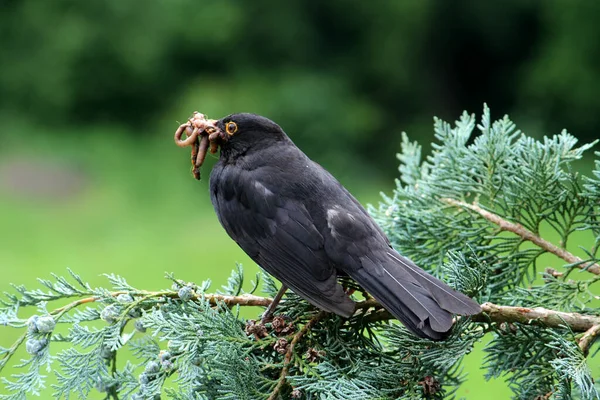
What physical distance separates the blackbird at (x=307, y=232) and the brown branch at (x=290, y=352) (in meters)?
0.04

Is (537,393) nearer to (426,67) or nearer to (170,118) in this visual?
(170,118)

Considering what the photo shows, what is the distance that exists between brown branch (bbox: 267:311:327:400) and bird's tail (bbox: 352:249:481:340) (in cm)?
15

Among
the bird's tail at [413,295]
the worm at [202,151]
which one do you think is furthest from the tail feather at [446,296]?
the worm at [202,151]

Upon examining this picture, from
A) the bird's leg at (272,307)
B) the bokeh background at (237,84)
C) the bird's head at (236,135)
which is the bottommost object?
the bird's leg at (272,307)

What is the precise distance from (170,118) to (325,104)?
196 centimetres

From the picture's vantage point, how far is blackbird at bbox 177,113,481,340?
1723 mm

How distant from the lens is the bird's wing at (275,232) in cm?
198

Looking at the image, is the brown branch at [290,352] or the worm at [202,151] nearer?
the brown branch at [290,352]

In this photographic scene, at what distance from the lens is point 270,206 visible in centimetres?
223

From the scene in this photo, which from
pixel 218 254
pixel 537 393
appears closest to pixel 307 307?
pixel 537 393

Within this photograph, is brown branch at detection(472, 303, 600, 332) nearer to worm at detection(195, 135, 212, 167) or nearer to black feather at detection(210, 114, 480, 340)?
black feather at detection(210, 114, 480, 340)

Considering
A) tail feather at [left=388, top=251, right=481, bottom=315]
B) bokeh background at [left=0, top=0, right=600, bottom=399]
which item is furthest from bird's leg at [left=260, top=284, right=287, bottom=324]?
bokeh background at [left=0, top=0, right=600, bottom=399]

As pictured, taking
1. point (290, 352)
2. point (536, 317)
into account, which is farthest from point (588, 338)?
point (290, 352)

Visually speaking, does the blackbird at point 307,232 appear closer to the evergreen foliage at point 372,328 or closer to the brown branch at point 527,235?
the evergreen foliage at point 372,328
